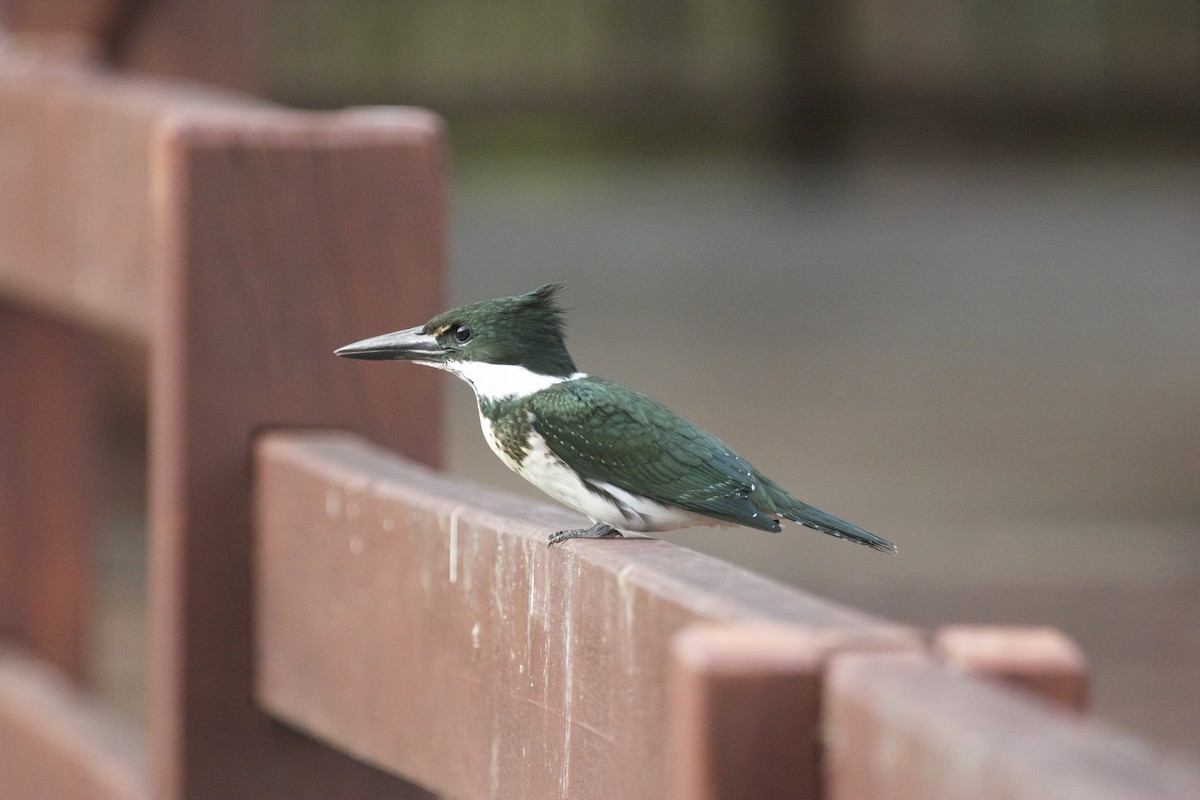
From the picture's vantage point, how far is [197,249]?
202 centimetres

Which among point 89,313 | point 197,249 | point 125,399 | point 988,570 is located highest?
point 197,249

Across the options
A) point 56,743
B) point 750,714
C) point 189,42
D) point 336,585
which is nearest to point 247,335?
point 336,585

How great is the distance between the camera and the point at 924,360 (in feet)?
29.8

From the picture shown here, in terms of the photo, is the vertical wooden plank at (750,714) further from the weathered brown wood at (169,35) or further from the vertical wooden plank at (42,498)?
the weathered brown wood at (169,35)

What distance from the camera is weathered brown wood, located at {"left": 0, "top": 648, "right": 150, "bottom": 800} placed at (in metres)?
2.51

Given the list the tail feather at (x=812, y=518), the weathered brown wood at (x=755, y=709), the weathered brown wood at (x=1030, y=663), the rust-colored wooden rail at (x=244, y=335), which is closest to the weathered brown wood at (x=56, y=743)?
the rust-colored wooden rail at (x=244, y=335)

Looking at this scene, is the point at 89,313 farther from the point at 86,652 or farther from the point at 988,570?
the point at 988,570

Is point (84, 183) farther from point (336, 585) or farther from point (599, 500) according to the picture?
point (599, 500)

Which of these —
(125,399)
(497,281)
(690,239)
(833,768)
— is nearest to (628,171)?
(690,239)

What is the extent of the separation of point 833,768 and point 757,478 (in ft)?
2.37

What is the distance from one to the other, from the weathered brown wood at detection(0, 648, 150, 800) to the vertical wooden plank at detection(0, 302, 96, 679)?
98mm

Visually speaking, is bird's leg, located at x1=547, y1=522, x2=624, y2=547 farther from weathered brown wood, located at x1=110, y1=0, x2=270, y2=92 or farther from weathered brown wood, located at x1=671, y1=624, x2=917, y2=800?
weathered brown wood, located at x1=110, y1=0, x2=270, y2=92

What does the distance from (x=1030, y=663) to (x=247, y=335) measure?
1235 mm

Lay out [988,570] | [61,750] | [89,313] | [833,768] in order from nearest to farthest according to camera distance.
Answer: [833,768] → [89,313] → [61,750] → [988,570]
